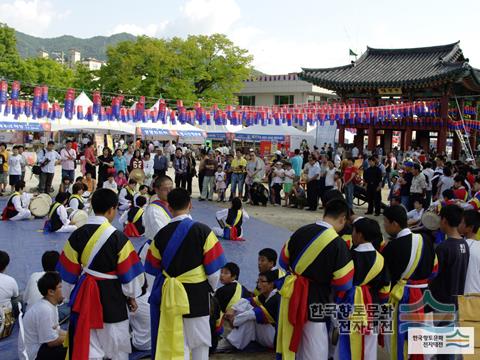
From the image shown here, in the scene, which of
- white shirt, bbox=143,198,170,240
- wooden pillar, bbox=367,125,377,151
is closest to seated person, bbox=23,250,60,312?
white shirt, bbox=143,198,170,240

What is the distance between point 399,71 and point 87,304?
91.4 feet

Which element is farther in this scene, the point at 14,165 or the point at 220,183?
the point at 220,183

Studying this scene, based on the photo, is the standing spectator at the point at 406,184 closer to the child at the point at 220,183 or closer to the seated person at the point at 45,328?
the child at the point at 220,183

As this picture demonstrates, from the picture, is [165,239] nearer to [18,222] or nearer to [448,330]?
Answer: [448,330]

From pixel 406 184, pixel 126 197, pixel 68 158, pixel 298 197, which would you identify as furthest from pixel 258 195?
pixel 68 158

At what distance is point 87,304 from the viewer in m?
3.95

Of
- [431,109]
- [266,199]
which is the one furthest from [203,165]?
[431,109]

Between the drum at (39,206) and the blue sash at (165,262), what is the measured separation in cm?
853

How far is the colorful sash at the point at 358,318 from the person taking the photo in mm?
4227

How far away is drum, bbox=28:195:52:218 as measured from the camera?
1174 centimetres

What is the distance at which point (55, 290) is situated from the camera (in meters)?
4.50

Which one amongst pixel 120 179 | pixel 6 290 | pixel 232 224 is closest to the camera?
pixel 6 290

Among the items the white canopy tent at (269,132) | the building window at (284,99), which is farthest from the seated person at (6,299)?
the building window at (284,99)

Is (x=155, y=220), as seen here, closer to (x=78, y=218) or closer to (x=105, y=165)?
(x=78, y=218)
